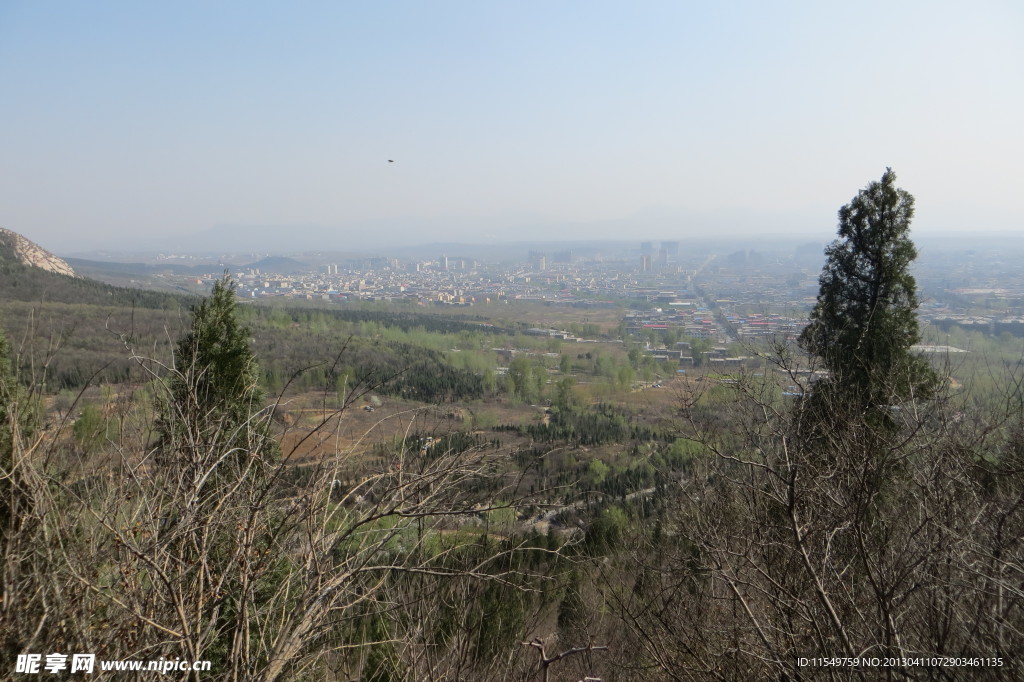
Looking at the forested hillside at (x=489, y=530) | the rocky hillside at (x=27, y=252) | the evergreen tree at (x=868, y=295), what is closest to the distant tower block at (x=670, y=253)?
the rocky hillside at (x=27, y=252)

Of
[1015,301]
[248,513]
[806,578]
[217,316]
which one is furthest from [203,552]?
[1015,301]

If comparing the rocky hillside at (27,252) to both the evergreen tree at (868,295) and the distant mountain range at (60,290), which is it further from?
the evergreen tree at (868,295)

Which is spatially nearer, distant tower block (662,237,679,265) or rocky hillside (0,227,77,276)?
rocky hillside (0,227,77,276)

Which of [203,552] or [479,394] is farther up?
[203,552]

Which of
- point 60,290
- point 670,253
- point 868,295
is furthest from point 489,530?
point 670,253

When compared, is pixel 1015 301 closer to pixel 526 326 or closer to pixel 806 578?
pixel 806 578

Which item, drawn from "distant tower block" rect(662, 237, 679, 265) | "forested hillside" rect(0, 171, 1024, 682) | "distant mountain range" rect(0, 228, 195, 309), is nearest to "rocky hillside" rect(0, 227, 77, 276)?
"distant mountain range" rect(0, 228, 195, 309)

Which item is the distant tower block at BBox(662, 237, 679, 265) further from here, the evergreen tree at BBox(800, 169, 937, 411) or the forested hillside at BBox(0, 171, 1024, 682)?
the forested hillside at BBox(0, 171, 1024, 682)
